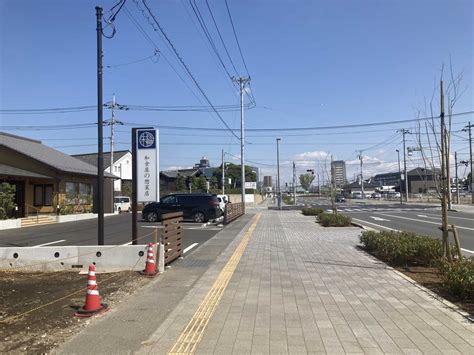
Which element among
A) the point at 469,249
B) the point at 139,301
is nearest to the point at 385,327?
the point at 139,301

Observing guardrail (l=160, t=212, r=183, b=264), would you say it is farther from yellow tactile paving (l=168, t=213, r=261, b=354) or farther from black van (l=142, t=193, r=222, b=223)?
black van (l=142, t=193, r=222, b=223)

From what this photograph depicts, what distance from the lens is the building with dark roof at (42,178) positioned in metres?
30.0

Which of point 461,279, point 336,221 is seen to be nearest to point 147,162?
point 461,279

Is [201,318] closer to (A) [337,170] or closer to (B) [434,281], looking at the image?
(B) [434,281]

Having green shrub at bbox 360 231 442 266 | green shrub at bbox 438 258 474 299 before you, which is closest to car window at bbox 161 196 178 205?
green shrub at bbox 360 231 442 266

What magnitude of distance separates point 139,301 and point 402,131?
234ft

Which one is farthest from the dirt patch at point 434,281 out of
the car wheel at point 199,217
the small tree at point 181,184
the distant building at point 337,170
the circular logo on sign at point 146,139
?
the small tree at point 181,184

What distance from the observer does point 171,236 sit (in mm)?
10984

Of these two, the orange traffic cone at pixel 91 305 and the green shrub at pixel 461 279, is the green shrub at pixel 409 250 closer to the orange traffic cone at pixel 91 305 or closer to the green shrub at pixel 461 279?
the green shrub at pixel 461 279

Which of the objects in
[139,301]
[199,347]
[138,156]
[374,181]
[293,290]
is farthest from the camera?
[374,181]

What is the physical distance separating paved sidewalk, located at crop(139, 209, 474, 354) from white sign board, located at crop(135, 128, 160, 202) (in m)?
2.61

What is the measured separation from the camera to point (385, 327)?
5.66 metres

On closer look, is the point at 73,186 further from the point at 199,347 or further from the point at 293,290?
the point at 199,347

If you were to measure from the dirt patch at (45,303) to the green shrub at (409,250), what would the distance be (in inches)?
218
